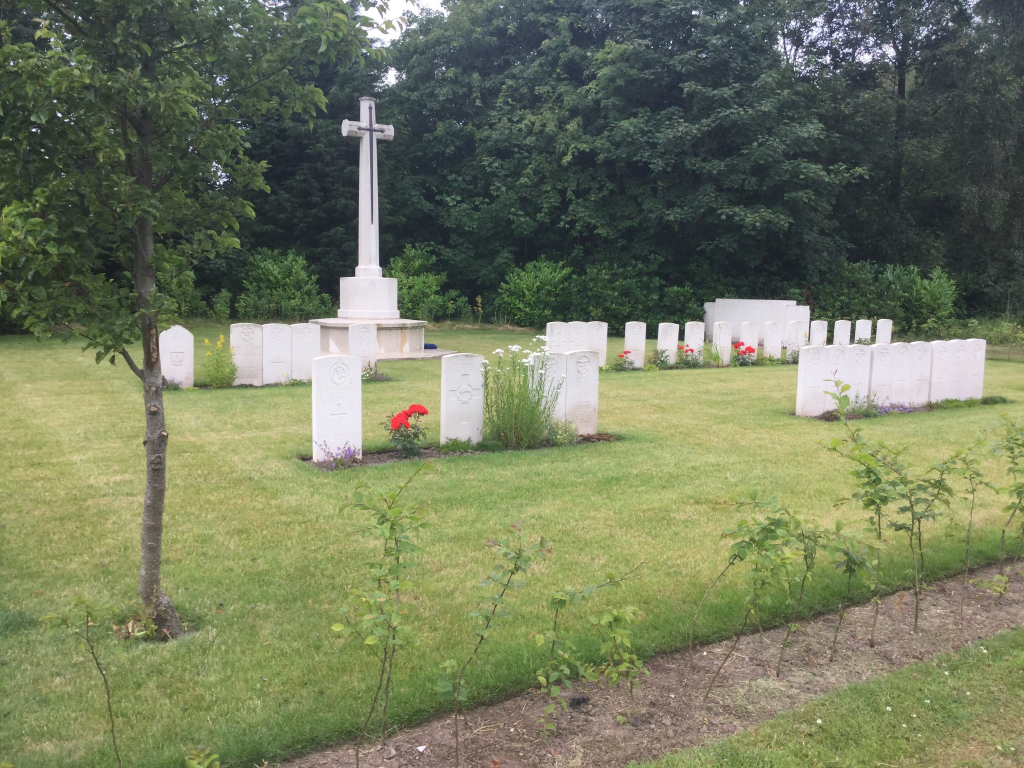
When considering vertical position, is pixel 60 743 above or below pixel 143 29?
below

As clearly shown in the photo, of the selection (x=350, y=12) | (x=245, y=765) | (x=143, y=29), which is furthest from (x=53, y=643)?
(x=350, y=12)

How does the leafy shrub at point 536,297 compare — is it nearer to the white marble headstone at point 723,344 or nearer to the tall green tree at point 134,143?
the white marble headstone at point 723,344

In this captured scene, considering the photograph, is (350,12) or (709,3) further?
(709,3)

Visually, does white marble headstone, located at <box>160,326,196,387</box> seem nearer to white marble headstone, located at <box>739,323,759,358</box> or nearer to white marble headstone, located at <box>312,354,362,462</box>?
white marble headstone, located at <box>312,354,362,462</box>

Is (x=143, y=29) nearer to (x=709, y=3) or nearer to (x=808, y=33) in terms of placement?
(x=709, y=3)

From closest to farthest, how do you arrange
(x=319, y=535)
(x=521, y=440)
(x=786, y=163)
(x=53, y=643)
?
(x=53, y=643) < (x=319, y=535) < (x=521, y=440) < (x=786, y=163)

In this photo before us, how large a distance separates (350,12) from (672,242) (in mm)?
22513

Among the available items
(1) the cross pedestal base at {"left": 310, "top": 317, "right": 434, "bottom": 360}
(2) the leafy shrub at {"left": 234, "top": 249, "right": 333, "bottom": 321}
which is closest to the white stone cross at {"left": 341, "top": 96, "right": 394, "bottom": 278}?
(1) the cross pedestal base at {"left": 310, "top": 317, "right": 434, "bottom": 360}

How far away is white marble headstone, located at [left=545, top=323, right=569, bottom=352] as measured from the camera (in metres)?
13.3

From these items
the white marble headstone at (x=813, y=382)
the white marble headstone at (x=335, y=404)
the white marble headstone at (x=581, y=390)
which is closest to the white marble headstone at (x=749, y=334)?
the white marble headstone at (x=813, y=382)

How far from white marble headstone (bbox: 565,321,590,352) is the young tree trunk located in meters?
10.4

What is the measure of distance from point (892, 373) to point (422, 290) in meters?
15.6

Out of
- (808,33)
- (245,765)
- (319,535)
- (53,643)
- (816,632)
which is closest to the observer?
(245,765)

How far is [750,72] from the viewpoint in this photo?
74.8ft
